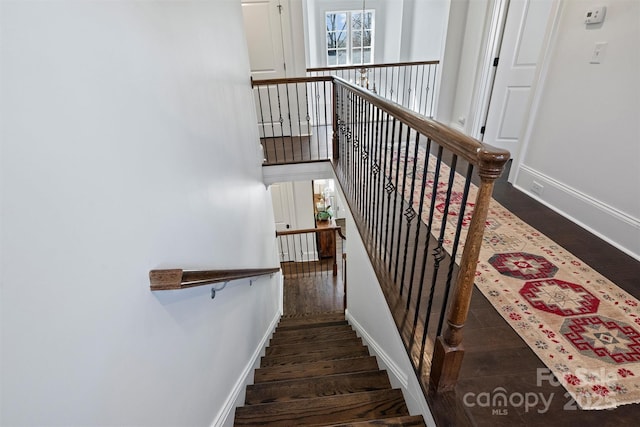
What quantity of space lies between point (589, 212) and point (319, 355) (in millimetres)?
2222

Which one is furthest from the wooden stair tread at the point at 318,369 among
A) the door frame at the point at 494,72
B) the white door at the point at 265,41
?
the white door at the point at 265,41

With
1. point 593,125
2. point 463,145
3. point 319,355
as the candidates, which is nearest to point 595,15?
point 593,125

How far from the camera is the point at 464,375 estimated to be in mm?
1260

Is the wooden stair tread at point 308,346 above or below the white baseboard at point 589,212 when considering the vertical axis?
below

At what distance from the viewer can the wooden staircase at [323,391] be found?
5.42 feet

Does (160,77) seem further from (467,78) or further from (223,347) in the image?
(467,78)

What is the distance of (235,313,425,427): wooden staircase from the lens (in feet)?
5.42

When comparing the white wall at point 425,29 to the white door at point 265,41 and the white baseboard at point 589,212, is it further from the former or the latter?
the white baseboard at point 589,212

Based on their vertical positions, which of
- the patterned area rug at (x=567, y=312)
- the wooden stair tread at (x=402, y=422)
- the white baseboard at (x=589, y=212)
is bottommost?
the wooden stair tread at (x=402, y=422)

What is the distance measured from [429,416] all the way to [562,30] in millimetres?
2764

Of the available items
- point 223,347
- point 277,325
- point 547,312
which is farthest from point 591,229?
point 277,325

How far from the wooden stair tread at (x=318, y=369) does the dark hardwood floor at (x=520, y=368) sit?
96cm

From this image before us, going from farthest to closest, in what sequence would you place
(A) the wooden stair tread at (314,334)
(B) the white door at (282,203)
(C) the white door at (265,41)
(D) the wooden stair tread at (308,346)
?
(B) the white door at (282,203) < (C) the white door at (265,41) < (A) the wooden stair tread at (314,334) < (D) the wooden stair tread at (308,346)

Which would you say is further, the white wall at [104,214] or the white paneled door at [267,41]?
the white paneled door at [267,41]
